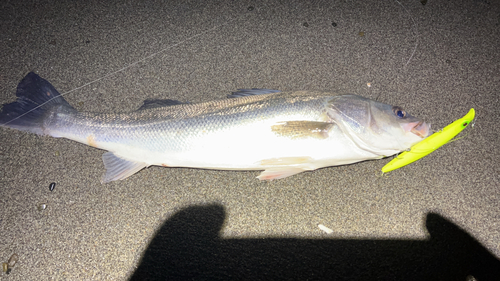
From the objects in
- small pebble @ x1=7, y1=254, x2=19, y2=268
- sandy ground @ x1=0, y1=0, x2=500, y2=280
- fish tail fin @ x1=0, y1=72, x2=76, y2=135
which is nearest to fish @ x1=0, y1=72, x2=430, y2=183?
fish tail fin @ x1=0, y1=72, x2=76, y2=135

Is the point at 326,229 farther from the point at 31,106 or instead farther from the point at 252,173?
the point at 31,106

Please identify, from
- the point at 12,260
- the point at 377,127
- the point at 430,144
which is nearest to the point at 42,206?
the point at 12,260

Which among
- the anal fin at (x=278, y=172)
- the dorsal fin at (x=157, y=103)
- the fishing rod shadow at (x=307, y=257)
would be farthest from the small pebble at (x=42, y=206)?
the anal fin at (x=278, y=172)

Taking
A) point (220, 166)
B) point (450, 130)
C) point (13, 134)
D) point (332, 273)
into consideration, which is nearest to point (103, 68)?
point (13, 134)

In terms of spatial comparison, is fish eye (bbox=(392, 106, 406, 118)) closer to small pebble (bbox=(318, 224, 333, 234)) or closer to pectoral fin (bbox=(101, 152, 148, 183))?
small pebble (bbox=(318, 224, 333, 234))

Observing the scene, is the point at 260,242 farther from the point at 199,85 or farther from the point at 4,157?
the point at 4,157

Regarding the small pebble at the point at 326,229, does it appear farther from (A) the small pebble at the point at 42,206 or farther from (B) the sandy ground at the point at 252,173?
(A) the small pebble at the point at 42,206
